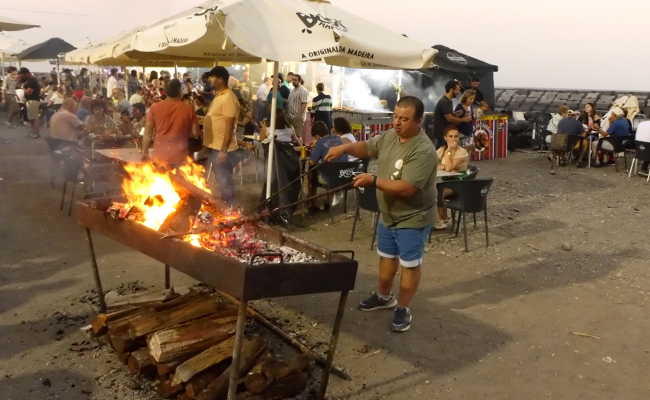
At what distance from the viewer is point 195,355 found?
3.98 m

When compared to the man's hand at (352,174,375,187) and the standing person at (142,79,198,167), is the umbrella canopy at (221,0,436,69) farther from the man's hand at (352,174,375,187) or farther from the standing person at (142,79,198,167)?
the man's hand at (352,174,375,187)

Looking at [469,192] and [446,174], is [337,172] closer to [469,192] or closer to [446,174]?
[446,174]

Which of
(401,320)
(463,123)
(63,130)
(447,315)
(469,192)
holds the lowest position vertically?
(447,315)

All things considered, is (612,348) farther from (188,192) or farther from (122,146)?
(122,146)

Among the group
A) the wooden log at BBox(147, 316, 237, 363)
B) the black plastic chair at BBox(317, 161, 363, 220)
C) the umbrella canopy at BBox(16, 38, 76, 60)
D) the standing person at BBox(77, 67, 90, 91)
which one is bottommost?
the wooden log at BBox(147, 316, 237, 363)

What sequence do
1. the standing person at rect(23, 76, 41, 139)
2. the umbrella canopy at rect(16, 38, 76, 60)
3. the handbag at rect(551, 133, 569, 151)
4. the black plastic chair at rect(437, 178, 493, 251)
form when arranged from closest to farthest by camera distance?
1. the black plastic chair at rect(437, 178, 493, 251)
2. the handbag at rect(551, 133, 569, 151)
3. the standing person at rect(23, 76, 41, 139)
4. the umbrella canopy at rect(16, 38, 76, 60)

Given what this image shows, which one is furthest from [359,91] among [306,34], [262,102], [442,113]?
[306,34]

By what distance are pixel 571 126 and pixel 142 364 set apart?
44.5 feet

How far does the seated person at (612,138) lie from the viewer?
14.9 metres

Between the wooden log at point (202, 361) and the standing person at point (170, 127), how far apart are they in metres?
4.08

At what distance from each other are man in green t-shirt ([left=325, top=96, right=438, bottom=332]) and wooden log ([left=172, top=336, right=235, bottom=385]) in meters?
1.53

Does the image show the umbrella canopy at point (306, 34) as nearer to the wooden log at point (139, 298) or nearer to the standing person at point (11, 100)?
the wooden log at point (139, 298)

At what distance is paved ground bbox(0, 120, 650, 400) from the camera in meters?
4.21

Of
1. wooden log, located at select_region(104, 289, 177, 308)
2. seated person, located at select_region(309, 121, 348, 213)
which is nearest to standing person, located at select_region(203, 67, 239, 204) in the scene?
seated person, located at select_region(309, 121, 348, 213)
